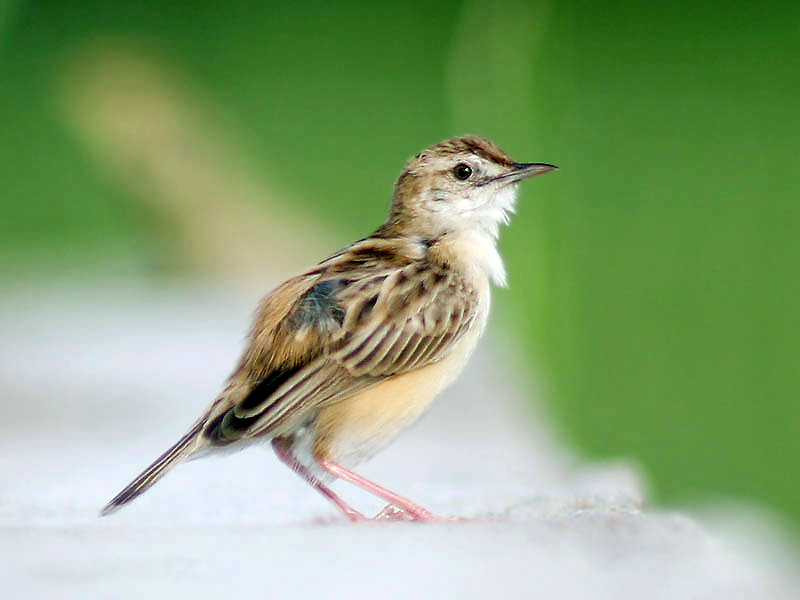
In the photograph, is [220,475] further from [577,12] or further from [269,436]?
[577,12]

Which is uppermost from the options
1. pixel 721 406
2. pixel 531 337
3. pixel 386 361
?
pixel 386 361

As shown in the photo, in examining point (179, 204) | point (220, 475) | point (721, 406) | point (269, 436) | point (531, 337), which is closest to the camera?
point (269, 436)

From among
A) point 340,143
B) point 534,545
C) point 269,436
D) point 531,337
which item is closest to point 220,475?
point 269,436

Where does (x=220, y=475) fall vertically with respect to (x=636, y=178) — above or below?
below

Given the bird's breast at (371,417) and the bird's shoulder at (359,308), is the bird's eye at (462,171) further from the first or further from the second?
the bird's breast at (371,417)

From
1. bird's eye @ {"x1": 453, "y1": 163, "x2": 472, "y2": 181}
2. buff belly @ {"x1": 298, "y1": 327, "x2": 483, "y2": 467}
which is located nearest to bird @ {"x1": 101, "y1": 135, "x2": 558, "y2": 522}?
buff belly @ {"x1": 298, "y1": 327, "x2": 483, "y2": 467}

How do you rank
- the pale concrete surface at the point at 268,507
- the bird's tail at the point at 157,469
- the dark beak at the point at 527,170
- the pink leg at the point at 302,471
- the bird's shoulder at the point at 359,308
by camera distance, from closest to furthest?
the pale concrete surface at the point at 268,507
the bird's tail at the point at 157,469
the bird's shoulder at the point at 359,308
the pink leg at the point at 302,471
the dark beak at the point at 527,170

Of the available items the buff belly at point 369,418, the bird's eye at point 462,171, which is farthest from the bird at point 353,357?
the bird's eye at point 462,171
